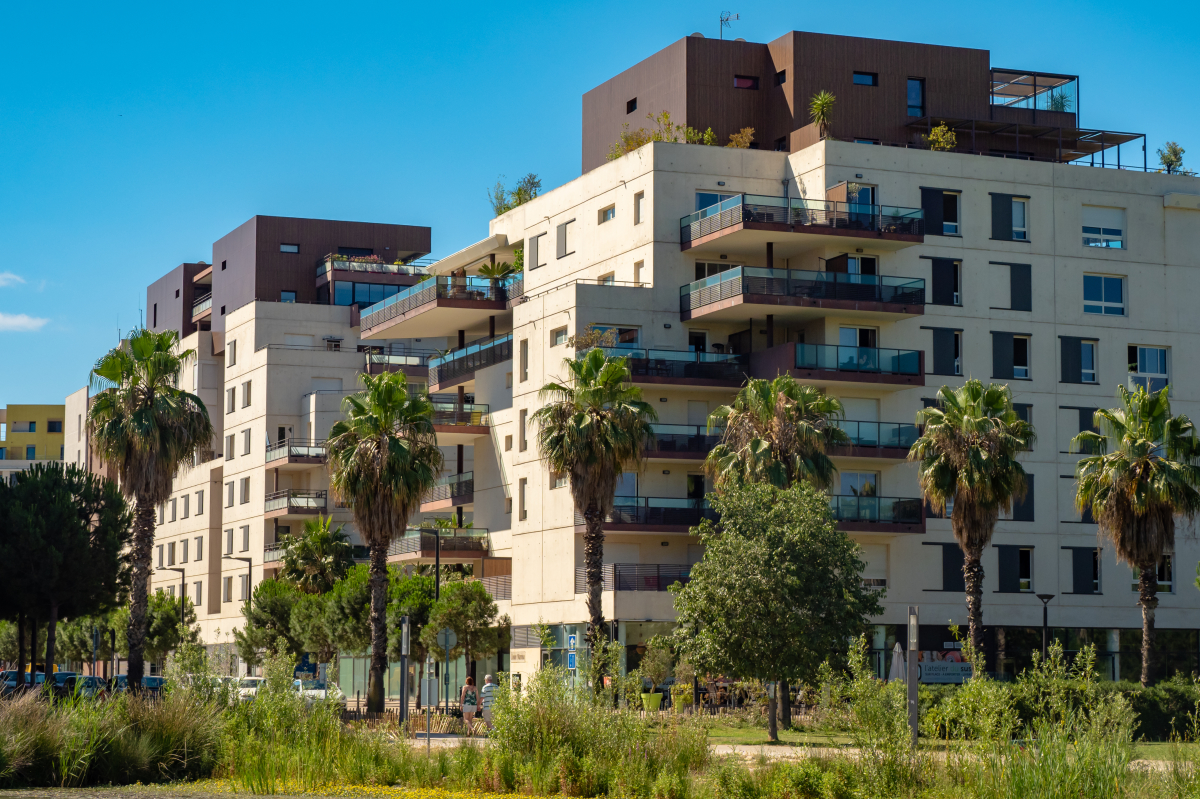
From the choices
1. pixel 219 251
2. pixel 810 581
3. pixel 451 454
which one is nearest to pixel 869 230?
pixel 810 581

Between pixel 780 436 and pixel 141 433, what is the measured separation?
21484mm

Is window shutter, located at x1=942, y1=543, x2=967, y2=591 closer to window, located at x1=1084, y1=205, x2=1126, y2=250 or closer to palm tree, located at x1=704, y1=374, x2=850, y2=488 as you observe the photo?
palm tree, located at x1=704, y1=374, x2=850, y2=488

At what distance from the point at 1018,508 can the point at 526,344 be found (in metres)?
19.7

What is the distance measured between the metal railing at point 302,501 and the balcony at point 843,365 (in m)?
34.2

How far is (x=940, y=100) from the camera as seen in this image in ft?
218

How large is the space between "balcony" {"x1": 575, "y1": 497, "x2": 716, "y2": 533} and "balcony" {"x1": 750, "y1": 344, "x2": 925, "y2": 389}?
5.67 meters

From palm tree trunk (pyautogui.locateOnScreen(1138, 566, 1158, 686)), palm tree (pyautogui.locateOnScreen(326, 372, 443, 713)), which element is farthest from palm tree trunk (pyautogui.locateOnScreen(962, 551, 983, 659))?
palm tree (pyautogui.locateOnScreen(326, 372, 443, 713))

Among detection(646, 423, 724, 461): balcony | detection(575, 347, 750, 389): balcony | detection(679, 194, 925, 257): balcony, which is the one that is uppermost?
detection(679, 194, 925, 257): balcony

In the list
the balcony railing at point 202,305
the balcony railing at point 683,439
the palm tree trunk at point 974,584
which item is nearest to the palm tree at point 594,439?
the balcony railing at point 683,439

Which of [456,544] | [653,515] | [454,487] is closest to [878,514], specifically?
[653,515]

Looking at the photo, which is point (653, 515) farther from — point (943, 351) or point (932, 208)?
point (932, 208)

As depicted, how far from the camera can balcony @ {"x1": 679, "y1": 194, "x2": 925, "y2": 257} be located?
5747 centimetres

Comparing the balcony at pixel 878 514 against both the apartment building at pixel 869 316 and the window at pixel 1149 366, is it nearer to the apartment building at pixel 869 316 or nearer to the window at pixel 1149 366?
the apartment building at pixel 869 316

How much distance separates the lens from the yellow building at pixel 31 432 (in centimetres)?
18225
